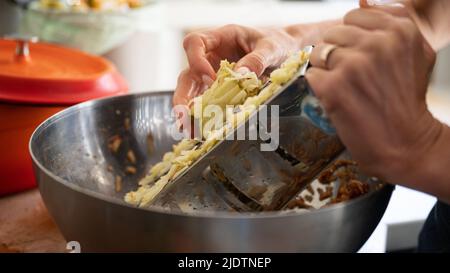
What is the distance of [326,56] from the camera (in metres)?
0.58

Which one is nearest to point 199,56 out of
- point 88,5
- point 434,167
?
point 434,167

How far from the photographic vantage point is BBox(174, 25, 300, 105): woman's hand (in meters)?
0.88

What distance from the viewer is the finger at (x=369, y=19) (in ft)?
1.88

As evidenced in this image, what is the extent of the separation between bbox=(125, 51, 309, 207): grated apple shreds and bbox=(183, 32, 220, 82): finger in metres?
0.05

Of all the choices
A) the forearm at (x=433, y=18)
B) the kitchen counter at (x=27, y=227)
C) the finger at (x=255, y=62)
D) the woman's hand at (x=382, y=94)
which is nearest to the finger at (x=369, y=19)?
the woman's hand at (x=382, y=94)

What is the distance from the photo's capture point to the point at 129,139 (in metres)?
0.97

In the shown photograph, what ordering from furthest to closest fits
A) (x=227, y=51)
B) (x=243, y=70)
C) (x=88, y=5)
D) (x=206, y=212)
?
(x=88, y=5), (x=227, y=51), (x=243, y=70), (x=206, y=212)

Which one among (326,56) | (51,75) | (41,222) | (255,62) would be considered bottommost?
(41,222)

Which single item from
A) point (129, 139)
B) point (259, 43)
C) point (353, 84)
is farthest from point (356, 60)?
point (129, 139)

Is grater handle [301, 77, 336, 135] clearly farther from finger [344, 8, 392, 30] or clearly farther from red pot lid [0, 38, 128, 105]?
red pot lid [0, 38, 128, 105]

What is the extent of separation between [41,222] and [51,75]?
10.9 inches

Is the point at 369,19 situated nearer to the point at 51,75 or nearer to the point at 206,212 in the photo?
the point at 206,212

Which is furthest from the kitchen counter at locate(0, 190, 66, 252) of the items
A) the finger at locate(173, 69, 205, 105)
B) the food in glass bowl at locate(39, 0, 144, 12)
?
the food in glass bowl at locate(39, 0, 144, 12)

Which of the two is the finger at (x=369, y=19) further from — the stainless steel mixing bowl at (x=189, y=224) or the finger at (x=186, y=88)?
the finger at (x=186, y=88)
